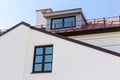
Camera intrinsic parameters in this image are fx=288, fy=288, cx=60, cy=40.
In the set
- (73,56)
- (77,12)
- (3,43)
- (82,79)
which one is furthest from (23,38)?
(77,12)

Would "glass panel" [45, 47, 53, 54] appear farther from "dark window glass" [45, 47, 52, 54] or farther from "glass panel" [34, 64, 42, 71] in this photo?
"glass panel" [34, 64, 42, 71]

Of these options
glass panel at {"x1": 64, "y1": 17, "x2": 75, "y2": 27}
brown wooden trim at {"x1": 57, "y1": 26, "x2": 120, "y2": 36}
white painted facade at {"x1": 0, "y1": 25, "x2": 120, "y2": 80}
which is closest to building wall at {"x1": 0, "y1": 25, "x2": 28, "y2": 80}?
white painted facade at {"x1": 0, "y1": 25, "x2": 120, "y2": 80}

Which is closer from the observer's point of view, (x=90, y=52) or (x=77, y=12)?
(x=90, y=52)

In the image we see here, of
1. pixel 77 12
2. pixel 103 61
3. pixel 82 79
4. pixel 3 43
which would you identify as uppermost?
pixel 77 12

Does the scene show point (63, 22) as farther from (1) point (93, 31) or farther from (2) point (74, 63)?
(2) point (74, 63)

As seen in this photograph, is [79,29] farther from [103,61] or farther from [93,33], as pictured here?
[103,61]

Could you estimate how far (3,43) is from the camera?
14836 mm

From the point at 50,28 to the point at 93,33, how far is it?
3.36 metres

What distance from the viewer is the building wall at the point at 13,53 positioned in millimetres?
13953

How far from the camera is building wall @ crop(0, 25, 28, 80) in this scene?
14.0m

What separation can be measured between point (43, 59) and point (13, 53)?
1553mm

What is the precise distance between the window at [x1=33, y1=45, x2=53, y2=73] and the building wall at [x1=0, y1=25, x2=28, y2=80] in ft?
2.06

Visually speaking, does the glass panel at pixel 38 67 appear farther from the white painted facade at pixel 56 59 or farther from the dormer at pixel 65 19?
the dormer at pixel 65 19

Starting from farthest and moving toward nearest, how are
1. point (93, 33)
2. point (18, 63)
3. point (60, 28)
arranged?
point (60, 28) < point (93, 33) < point (18, 63)
